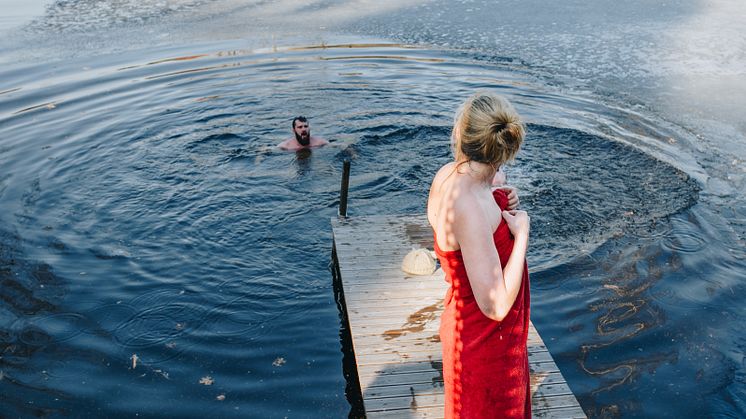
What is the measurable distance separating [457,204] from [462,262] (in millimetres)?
309

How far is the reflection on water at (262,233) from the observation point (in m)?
6.22

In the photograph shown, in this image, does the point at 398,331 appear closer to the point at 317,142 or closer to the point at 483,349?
the point at 483,349

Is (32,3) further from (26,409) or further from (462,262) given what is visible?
(462,262)

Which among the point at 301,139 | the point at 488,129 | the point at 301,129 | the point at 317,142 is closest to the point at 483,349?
the point at 488,129

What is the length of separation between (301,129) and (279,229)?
2.68 metres

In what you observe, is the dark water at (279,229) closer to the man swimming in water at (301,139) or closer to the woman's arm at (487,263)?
the man swimming in water at (301,139)

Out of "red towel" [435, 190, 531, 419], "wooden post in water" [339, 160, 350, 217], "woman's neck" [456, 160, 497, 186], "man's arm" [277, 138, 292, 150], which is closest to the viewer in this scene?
"woman's neck" [456, 160, 497, 186]

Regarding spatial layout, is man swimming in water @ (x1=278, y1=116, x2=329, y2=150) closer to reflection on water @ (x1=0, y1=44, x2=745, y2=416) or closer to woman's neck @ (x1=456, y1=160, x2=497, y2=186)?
reflection on water @ (x1=0, y1=44, x2=745, y2=416)

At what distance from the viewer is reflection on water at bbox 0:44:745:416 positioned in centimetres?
622

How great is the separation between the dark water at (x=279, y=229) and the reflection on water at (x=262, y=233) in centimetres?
3

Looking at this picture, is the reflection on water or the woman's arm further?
the reflection on water

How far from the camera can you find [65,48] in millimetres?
16500

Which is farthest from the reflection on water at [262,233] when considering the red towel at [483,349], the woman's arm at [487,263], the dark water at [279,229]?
the woman's arm at [487,263]

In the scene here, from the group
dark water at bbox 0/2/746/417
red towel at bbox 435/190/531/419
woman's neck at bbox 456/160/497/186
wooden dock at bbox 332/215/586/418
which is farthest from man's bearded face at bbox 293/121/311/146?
woman's neck at bbox 456/160/497/186
